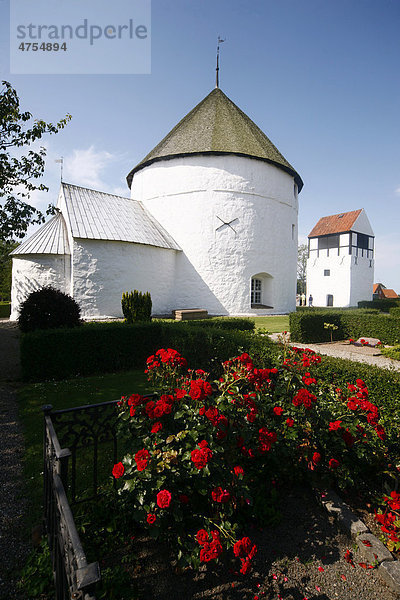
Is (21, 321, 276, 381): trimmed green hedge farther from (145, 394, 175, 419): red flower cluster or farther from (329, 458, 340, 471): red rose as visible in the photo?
(145, 394, 175, 419): red flower cluster

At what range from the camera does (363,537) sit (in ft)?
8.27

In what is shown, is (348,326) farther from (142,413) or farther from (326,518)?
(142,413)

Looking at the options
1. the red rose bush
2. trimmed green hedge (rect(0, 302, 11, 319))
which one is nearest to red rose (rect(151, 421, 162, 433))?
the red rose bush

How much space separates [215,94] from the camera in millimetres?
21797

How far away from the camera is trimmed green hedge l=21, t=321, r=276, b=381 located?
665 centimetres

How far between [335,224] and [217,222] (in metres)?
21.9

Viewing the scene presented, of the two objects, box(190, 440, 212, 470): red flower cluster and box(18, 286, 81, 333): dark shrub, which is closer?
box(190, 440, 212, 470): red flower cluster

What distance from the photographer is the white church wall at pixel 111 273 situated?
14969 millimetres

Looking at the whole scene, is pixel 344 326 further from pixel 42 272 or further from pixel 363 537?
pixel 42 272

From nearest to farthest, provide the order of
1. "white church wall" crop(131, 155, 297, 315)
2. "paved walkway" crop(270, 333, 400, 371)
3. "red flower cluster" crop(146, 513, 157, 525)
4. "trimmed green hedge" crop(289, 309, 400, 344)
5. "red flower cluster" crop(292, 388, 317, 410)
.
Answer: "red flower cluster" crop(146, 513, 157, 525) → "red flower cluster" crop(292, 388, 317, 410) → "paved walkway" crop(270, 333, 400, 371) → "trimmed green hedge" crop(289, 309, 400, 344) → "white church wall" crop(131, 155, 297, 315)

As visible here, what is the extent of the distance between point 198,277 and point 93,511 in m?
16.5

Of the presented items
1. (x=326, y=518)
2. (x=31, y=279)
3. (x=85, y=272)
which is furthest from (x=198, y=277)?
(x=326, y=518)

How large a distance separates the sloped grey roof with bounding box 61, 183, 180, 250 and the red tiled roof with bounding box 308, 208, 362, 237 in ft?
75.1

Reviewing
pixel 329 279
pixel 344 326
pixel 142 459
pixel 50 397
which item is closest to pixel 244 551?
pixel 142 459
